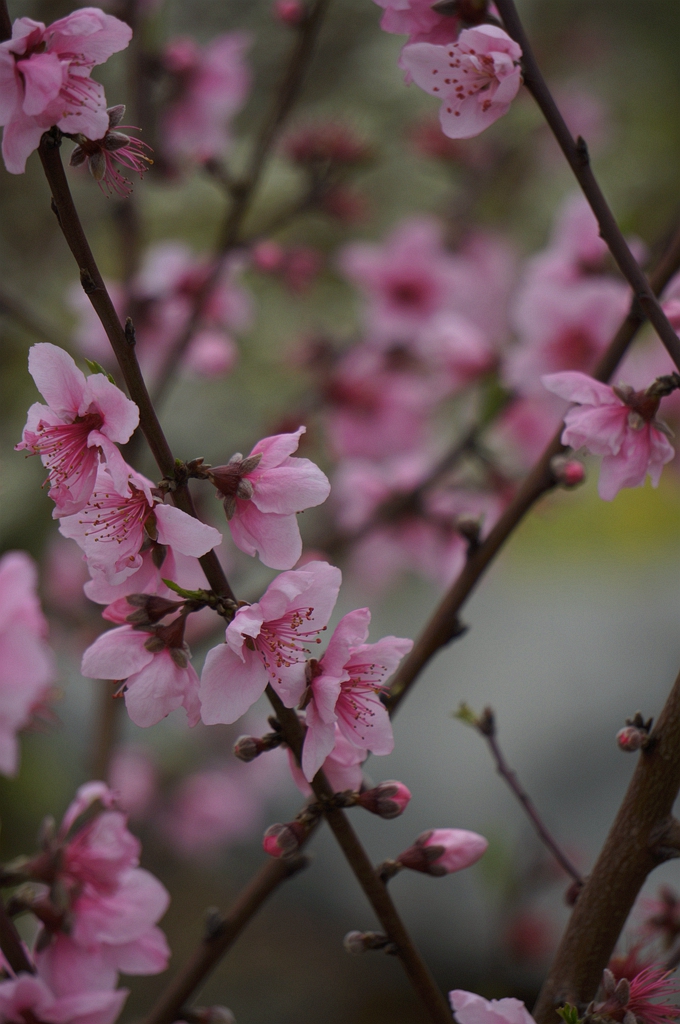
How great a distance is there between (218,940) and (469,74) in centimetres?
47

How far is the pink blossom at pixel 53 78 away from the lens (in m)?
0.35

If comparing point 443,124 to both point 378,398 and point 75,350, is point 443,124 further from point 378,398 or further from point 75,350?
point 378,398

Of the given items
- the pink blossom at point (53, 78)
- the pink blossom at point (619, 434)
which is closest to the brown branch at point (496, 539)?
the pink blossom at point (619, 434)

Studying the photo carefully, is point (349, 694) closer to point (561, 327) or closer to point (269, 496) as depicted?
point (269, 496)

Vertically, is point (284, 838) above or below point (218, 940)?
above

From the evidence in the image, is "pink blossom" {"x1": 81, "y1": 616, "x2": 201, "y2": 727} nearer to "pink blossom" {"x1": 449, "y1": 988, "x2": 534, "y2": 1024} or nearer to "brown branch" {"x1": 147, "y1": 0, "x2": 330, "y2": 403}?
"pink blossom" {"x1": 449, "y1": 988, "x2": 534, "y2": 1024}

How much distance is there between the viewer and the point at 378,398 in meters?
1.15

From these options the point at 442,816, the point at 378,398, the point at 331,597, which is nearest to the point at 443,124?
the point at 331,597

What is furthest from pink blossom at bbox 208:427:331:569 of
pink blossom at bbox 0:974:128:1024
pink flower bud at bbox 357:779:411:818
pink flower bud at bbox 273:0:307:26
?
pink flower bud at bbox 273:0:307:26

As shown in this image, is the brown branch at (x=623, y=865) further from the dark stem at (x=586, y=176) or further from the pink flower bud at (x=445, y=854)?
the dark stem at (x=586, y=176)

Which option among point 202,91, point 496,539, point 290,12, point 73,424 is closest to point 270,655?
point 73,424

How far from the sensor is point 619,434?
0.44 metres

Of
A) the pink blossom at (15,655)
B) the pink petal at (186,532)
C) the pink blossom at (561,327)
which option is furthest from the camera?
the pink blossom at (561,327)

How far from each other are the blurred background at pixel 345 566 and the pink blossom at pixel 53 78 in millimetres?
470
